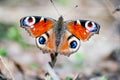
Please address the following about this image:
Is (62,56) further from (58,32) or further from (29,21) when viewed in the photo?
(29,21)

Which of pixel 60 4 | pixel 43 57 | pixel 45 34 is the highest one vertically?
pixel 60 4

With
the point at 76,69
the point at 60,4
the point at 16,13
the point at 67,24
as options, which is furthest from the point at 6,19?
the point at 67,24

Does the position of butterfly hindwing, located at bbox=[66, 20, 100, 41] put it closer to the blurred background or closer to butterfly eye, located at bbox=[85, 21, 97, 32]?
butterfly eye, located at bbox=[85, 21, 97, 32]

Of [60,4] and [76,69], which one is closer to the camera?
[76,69]

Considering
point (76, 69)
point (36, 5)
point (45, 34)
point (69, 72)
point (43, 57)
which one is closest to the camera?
point (45, 34)

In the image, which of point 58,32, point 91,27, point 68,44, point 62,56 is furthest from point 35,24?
point 62,56

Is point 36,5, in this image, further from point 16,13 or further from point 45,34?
point 45,34
